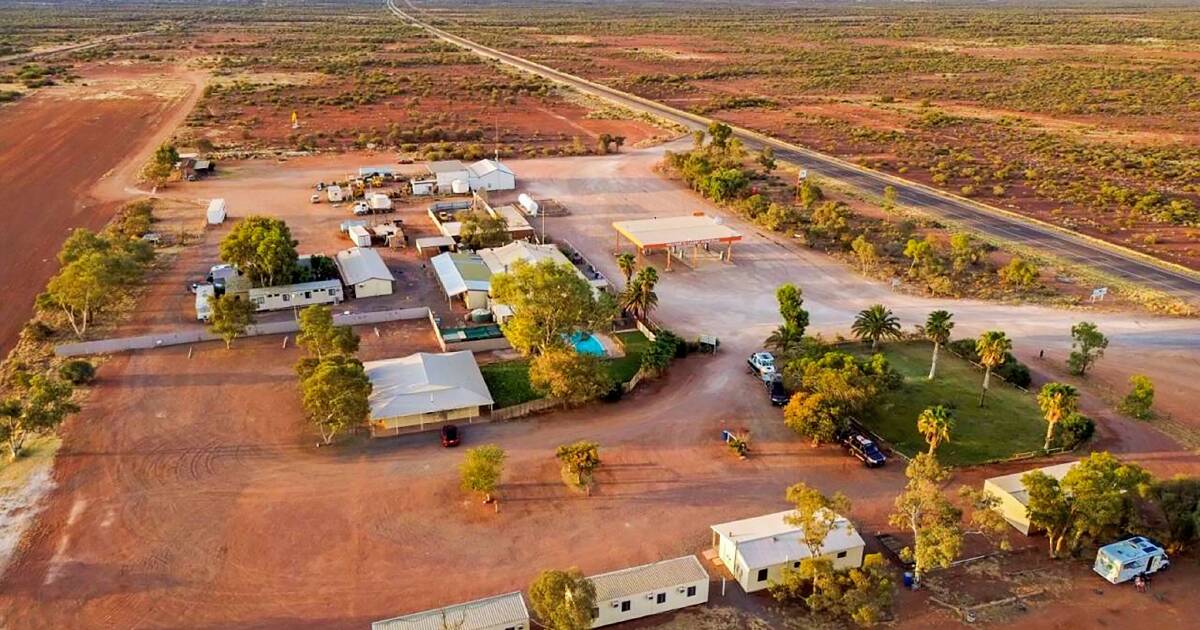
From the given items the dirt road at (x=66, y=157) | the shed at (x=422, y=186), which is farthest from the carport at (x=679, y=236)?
the dirt road at (x=66, y=157)

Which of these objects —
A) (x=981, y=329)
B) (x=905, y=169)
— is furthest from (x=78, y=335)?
(x=905, y=169)

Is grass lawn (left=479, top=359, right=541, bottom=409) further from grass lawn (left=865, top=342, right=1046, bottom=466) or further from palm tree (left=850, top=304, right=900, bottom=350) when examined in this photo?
palm tree (left=850, top=304, right=900, bottom=350)

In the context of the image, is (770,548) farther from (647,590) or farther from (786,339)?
(786,339)

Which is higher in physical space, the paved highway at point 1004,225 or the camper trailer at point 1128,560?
the paved highway at point 1004,225

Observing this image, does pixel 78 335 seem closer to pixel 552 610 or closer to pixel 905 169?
Result: pixel 552 610

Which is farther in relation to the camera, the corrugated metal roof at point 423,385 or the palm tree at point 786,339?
the palm tree at point 786,339

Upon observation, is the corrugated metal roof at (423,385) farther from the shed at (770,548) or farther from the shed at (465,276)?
the shed at (770,548)

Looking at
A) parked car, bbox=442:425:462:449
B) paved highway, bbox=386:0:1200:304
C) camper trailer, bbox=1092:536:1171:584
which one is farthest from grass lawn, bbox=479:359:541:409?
paved highway, bbox=386:0:1200:304
